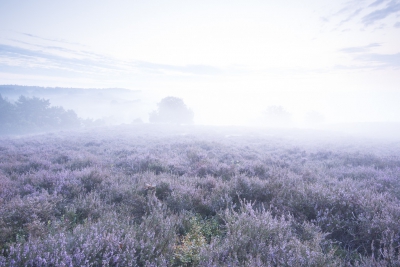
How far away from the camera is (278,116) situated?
6384cm

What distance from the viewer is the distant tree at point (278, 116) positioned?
6350 centimetres

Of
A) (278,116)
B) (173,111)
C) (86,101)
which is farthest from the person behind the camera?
(86,101)

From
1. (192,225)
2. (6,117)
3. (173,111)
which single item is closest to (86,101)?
(6,117)

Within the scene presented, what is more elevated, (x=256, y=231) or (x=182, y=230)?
(x=256, y=231)

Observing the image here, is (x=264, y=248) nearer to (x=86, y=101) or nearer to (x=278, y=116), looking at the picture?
(x=278, y=116)

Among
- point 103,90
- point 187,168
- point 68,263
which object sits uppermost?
point 103,90

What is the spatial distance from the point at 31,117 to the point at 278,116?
64.6 m

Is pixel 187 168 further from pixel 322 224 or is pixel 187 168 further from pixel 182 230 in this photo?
pixel 322 224

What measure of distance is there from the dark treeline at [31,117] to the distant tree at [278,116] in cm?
5568

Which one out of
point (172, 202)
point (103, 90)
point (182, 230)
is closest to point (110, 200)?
point (172, 202)

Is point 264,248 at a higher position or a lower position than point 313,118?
lower

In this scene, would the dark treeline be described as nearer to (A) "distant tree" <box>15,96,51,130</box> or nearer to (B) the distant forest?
(A) "distant tree" <box>15,96,51,130</box>

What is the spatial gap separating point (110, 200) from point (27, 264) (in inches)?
80.8

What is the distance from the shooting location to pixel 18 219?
115 inches
